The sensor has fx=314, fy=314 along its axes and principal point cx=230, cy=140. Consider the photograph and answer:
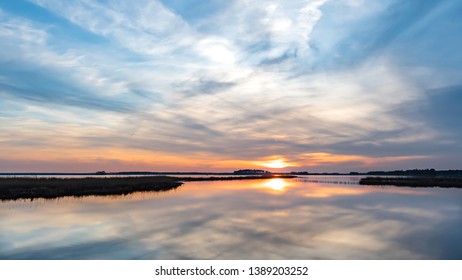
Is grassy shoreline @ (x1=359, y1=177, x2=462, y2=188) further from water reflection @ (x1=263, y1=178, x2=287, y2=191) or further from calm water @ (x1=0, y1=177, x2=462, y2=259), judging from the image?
calm water @ (x1=0, y1=177, x2=462, y2=259)

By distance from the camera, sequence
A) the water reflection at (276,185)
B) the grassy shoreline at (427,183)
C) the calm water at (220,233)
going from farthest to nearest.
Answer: the water reflection at (276,185)
the grassy shoreline at (427,183)
the calm water at (220,233)

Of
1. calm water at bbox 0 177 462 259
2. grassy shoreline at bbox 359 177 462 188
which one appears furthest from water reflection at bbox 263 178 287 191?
calm water at bbox 0 177 462 259

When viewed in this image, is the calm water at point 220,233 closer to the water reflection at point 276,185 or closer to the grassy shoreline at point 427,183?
the water reflection at point 276,185

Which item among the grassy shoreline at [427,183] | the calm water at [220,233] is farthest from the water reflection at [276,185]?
the calm water at [220,233]

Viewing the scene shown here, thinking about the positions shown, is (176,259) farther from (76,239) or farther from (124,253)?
(76,239)

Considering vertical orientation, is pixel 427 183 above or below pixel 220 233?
above

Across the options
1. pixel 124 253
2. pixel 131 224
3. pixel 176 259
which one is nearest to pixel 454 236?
pixel 176 259

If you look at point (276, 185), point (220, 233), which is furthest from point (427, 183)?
point (220, 233)

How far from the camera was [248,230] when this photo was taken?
23734mm

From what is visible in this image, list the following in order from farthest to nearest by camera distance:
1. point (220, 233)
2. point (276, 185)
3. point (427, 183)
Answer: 1. point (276, 185)
2. point (427, 183)
3. point (220, 233)

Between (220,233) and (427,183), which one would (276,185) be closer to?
(427,183)

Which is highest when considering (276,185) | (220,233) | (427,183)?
(427,183)

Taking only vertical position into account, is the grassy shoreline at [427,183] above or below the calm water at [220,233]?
above
